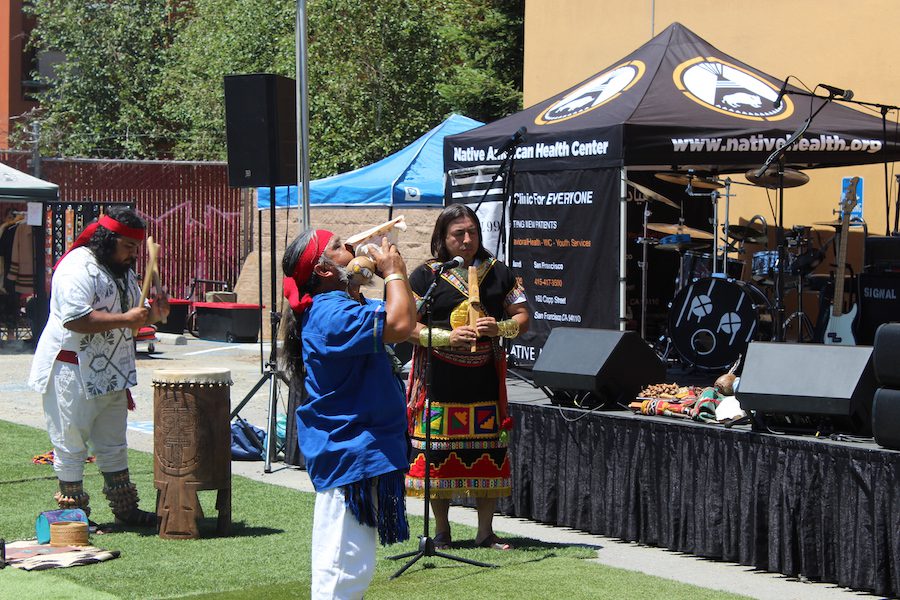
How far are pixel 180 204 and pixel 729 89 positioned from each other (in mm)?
14214

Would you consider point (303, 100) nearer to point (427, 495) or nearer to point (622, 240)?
point (622, 240)

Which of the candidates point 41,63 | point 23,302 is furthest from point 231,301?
Result: point 41,63

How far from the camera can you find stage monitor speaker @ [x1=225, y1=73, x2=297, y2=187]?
9.77 metres

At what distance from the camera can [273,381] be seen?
9.78 metres

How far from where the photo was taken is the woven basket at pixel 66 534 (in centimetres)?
689

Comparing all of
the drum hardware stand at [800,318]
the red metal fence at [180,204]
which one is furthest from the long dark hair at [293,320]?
the red metal fence at [180,204]

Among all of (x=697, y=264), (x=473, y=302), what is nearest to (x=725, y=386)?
(x=473, y=302)

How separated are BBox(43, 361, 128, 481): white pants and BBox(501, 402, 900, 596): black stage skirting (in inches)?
97.6

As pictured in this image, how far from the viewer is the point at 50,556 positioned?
262 inches

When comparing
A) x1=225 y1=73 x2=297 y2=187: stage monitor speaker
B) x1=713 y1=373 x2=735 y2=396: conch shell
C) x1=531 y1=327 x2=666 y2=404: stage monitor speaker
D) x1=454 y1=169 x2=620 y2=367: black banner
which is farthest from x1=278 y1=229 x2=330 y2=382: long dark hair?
x1=454 y1=169 x2=620 y2=367: black banner

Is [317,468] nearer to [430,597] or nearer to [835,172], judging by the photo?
[430,597]

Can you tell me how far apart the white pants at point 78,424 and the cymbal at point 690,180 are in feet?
21.7

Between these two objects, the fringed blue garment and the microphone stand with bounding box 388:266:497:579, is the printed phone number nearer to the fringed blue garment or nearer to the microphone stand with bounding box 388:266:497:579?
the microphone stand with bounding box 388:266:497:579

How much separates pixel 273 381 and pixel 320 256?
5.26 meters
